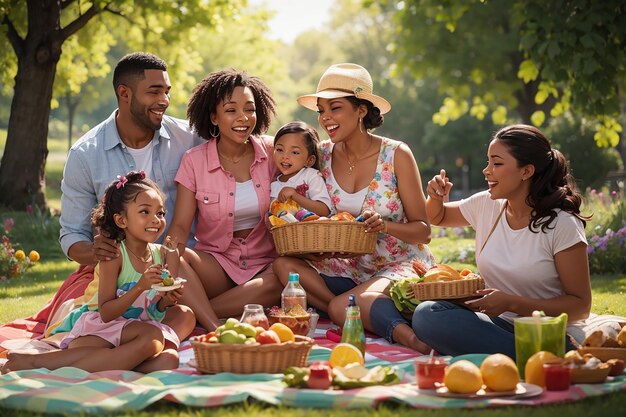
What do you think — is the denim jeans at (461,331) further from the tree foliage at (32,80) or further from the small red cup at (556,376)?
the tree foliage at (32,80)

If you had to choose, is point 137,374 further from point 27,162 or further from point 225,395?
point 27,162

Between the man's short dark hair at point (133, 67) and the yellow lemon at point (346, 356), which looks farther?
the man's short dark hair at point (133, 67)

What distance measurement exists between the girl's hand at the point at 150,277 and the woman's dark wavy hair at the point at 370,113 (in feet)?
7.22

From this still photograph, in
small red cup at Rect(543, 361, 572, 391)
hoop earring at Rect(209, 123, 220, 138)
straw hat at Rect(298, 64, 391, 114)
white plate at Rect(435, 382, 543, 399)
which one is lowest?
white plate at Rect(435, 382, 543, 399)

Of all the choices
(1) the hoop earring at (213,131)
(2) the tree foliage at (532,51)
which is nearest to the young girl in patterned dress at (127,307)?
(1) the hoop earring at (213,131)

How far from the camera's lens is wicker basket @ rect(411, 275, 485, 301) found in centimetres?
568

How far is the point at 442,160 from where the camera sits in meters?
52.1

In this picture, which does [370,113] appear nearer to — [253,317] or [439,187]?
[439,187]

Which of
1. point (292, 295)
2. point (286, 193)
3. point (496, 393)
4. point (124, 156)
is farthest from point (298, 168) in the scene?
point (496, 393)

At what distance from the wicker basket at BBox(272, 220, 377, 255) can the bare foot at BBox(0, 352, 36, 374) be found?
1818mm

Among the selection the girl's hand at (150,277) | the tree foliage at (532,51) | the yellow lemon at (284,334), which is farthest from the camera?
the tree foliage at (532,51)

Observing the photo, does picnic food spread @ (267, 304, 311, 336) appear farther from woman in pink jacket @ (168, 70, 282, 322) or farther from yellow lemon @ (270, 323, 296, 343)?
woman in pink jacket @ (168, 70, 282, 322)

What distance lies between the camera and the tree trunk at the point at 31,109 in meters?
15.1

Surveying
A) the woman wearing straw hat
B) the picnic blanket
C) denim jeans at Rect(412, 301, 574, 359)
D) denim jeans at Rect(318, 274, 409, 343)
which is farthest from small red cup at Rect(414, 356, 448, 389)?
the woman wearing straw hat
